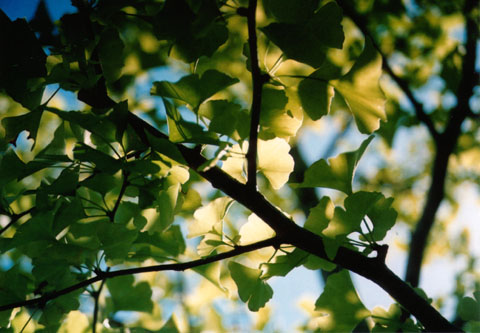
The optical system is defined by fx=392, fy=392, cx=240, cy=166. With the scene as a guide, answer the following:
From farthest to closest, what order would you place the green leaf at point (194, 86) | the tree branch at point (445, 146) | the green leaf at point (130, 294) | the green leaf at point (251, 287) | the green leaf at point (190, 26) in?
the tree branch at point (445, 146) < the green leaf at point (130, 294) < the green leaf at point (251, 287) < the green leaf at point (194, 86) < the green leaf at point (190, 26)

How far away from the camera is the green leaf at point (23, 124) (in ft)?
2.03

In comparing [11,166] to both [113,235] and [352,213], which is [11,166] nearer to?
[113,235]

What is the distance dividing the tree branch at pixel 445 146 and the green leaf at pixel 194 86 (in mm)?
1261

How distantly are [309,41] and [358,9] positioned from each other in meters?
1.40

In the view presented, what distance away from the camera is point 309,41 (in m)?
0.55

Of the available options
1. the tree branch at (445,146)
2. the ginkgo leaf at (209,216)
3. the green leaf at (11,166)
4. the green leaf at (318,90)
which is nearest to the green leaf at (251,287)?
the ginkgo leaf at (209,216)

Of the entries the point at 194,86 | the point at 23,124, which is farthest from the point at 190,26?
the point at 23,124

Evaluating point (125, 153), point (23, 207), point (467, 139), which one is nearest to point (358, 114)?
point (125, 153)

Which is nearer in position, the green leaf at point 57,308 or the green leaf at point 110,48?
the green leaf at point 110,48

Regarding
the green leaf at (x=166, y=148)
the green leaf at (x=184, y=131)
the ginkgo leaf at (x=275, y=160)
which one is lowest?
the green leaf at (x=166, y=148)

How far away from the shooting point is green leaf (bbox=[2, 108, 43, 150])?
618 mm

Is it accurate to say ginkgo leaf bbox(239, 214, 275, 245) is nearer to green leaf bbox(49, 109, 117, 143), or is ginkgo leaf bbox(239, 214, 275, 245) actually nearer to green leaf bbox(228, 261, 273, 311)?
green leaf bbox(228, 261, 273, 311)

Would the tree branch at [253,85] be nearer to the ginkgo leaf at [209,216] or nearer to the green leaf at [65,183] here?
the ginkgo leaf at [209,216]

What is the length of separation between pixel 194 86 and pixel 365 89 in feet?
0.89
